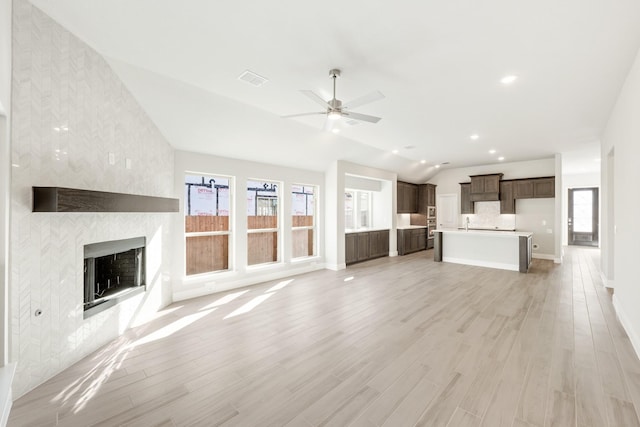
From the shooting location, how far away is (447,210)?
1038 centimetres

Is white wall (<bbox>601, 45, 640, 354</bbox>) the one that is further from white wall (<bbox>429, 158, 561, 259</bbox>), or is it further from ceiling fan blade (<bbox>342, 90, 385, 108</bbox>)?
white wall (<bbox>429, 158, 561, 259</bbox>)

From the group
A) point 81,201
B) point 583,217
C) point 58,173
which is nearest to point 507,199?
point 583,217

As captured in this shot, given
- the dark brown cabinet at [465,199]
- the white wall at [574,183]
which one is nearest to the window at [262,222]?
the dark brown cabinet at [465,199]

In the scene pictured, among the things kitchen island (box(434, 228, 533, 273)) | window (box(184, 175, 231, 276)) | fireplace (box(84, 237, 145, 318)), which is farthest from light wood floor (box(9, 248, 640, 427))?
kitchen island (box(434, 228, 533, 273))

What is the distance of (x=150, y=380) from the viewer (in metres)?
2.37

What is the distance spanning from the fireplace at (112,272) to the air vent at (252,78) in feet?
8.02

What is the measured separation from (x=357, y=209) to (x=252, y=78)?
6.17 meters

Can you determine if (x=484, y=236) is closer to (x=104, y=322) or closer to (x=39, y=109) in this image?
(x=104, y=322)

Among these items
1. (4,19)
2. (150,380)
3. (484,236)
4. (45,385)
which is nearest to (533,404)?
(150,380)

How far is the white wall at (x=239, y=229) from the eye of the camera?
14.9ft

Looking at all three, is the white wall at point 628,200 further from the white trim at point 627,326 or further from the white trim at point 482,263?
the white trim at point 482,263

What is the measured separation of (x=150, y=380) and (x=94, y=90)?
2.89 meters

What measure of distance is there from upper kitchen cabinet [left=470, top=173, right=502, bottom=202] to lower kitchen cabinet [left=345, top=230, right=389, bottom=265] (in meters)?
3.24

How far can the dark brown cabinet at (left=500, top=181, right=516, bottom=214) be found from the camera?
8.61 metres
